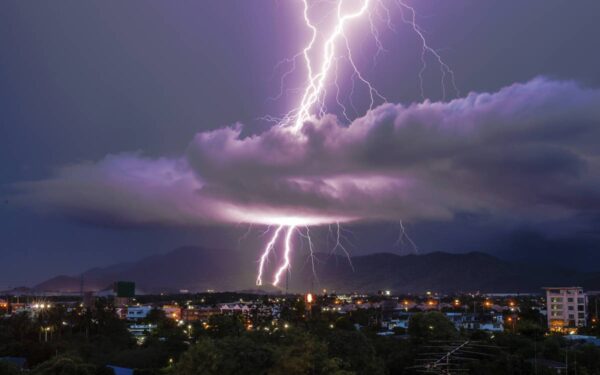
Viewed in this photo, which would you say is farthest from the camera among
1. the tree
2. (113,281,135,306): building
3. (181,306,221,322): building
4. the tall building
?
(113,281,135,306): building

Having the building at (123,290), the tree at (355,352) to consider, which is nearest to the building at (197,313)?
the building at (123,290)

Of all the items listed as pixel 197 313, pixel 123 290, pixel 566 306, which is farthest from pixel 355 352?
pixel 123 290

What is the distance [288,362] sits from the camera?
1648cm

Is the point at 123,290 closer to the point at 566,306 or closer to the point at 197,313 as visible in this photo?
the point at 197,313

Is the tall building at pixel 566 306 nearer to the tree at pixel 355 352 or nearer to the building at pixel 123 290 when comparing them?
the tree at pixel 355 352

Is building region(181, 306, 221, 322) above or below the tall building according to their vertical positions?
below

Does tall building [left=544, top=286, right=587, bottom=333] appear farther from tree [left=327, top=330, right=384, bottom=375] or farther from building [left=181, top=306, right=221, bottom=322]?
tree [left=327, top=330, right=384, bottom=375]

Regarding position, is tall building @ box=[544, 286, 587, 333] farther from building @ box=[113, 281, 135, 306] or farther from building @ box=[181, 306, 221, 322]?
building @ box=[113, 281, 135, 306]

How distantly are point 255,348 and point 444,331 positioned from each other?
1457 cm

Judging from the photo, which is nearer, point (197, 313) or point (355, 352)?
point (355, 352)

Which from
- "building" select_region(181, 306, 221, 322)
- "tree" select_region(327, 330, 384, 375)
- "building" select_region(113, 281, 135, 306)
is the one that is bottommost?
"building" select_region(181, 306, 221, 322)

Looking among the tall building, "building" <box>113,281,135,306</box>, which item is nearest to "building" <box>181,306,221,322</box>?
"building" <box>113,281,135,306</box>

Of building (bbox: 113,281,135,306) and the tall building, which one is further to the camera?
building (bbox: 113,281,135,306)

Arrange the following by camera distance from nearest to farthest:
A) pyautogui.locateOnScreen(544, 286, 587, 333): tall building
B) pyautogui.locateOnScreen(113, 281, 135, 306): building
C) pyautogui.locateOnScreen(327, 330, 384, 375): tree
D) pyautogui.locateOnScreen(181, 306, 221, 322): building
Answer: pyautogui.locateOnScreen(327, 330, 384, 375): tree < pyautogui.locateOnScreen(544, 286, 587, 333): tall building < pyautogui.locateOnScreen(181, 306, 221, 322): building < pyautogui.locateOnScreen(113, 281, 135, 306): building
